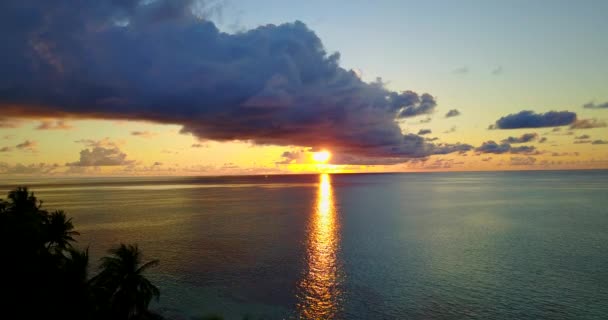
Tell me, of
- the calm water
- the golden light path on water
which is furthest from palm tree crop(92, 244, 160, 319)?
the golden light path on water

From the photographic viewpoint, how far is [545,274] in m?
67.4

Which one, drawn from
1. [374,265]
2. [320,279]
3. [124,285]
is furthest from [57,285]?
[374,265]

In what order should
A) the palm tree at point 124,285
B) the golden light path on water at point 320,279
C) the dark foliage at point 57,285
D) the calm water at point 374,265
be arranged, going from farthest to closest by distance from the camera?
the calm water at point 374,265, the golden light path on water at point 320,279, the palm tree at point 124,285, the dark foliage at point 57,285

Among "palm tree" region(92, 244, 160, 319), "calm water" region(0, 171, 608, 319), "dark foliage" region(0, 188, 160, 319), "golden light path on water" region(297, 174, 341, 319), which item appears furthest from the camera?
"calm water" region(0, 171, 608, 319)

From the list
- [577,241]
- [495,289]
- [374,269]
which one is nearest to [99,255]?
[374,269]

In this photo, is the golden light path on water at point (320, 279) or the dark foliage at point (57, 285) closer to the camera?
the dark foliage at point (57, 285)

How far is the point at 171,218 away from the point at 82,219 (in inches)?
1302

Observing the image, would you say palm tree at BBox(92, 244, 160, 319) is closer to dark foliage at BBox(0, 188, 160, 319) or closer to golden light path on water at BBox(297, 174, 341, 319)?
dark foliage at BBox(0, 188, 160, 319)

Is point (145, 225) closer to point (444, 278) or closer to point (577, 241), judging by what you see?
point (444, 278)

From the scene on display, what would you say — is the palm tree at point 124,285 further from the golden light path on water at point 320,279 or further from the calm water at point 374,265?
the golden light path on water at point 320,279

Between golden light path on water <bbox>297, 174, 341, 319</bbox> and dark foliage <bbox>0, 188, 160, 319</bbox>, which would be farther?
golden light path on water <bbox>297, 174, 341, 319</bbox>

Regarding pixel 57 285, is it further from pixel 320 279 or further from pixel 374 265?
pixel 374 265

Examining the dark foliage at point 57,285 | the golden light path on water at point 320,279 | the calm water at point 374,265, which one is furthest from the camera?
the calm water at point 374,265

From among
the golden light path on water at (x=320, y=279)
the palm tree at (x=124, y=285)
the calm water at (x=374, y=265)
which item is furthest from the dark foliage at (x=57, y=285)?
the golden light path on water at (x=320, y=279)
